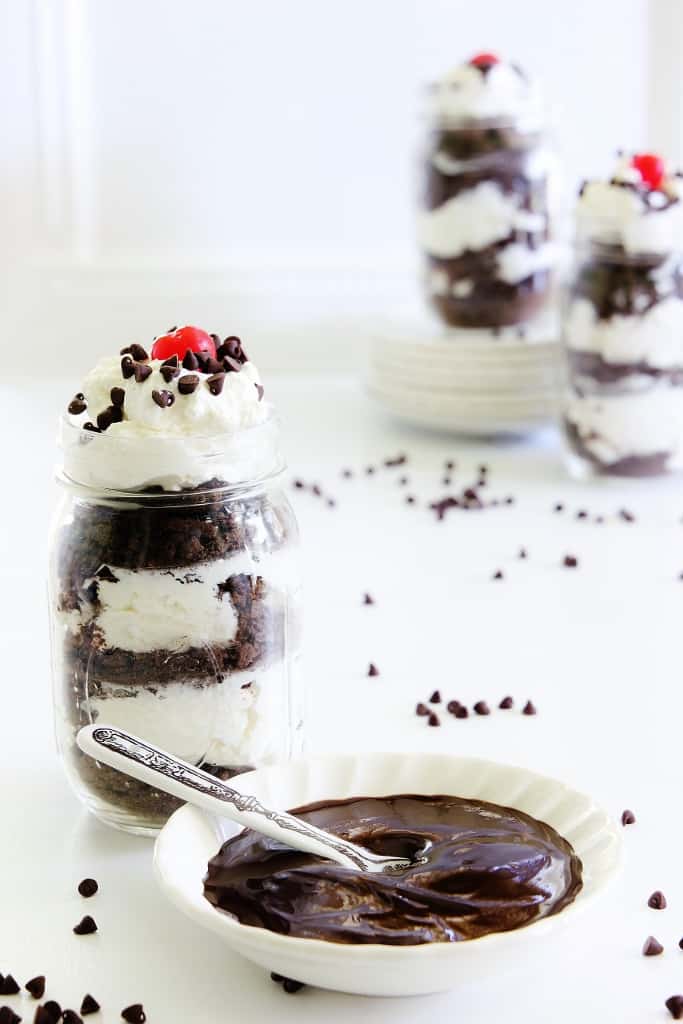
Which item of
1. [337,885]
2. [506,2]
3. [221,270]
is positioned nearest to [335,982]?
[337,885]

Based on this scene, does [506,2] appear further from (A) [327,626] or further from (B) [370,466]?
(A) [327,626]

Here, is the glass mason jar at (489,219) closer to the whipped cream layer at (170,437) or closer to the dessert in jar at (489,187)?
the dessert in jar at (489,187)

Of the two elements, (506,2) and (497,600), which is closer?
(497,600)

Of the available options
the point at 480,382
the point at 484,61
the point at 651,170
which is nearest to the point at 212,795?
the point at 651,170

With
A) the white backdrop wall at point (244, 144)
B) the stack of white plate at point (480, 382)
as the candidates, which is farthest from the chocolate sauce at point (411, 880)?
the white backdrop wall at point (244, 144)

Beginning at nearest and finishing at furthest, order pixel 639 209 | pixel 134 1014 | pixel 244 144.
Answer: pixel 134 1014 < pixel 639 209 < pixel 244 144

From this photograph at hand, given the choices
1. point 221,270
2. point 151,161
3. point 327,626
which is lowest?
point 327,626

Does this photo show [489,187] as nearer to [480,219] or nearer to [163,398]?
[480,219]
